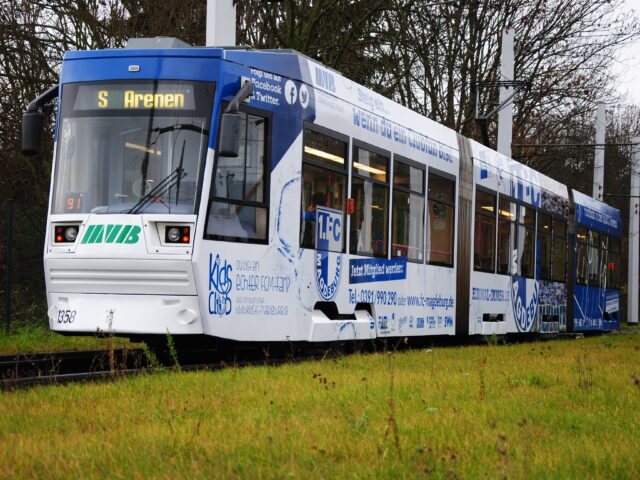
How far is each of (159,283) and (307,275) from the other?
1914mm

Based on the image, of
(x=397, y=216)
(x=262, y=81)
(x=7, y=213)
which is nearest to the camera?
(x=262, y=81)

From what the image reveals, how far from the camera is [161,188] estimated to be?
9.89 meters

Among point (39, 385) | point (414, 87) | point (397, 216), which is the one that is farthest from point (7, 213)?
point (414, 87)

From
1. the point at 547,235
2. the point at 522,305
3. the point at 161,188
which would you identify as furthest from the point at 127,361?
the point at 547,235

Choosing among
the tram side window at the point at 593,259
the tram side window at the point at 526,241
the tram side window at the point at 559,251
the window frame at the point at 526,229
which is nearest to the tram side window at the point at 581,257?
the tram side window at the point at 593,259

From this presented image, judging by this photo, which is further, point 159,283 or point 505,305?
point 505,305

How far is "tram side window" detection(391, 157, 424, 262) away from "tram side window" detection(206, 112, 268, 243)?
3.15 metres

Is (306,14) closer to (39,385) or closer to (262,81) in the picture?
(262,81)

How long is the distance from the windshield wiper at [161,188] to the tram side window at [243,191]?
1.10 ft

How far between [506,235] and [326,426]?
12.3 m

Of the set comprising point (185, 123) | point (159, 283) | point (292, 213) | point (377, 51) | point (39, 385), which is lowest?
point (39, 385)

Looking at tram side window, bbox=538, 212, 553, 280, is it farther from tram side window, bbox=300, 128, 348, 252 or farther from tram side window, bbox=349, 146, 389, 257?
tram side window, bbox=300, 128, 348, 252

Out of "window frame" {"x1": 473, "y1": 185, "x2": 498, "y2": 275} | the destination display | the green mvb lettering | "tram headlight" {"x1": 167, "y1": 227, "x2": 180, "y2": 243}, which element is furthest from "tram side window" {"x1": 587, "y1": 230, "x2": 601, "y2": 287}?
the green mvb lettering

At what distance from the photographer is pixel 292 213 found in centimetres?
1089
